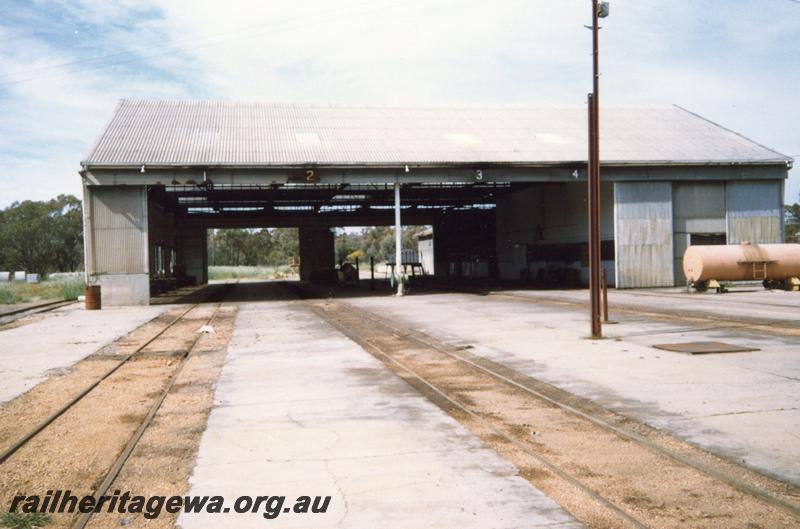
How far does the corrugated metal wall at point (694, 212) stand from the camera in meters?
32.4

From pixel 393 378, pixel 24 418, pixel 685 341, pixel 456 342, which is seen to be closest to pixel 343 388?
pixel 393 378

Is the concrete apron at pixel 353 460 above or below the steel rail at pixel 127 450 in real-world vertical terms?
above

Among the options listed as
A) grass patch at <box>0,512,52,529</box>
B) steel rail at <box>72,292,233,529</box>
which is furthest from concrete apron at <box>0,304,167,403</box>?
grass patch at <box>0,512,52,529</box>

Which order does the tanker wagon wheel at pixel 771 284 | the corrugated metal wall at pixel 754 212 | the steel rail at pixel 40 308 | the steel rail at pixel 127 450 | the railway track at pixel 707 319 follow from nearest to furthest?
the steel rail at pixel 127 450 < the railway track at pixel 707 319 < the steel rail at pixel 40 308 < the tanker wagon wheel at pixel 771 284 < the corrugated metal wall at pixel 754 212

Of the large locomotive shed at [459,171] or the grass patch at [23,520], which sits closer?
the grass patch at [23,520]

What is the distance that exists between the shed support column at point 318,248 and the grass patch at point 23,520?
171ft

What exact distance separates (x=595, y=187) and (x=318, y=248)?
148ft

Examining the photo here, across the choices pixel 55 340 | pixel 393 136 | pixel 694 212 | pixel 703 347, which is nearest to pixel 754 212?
pixel 694 212

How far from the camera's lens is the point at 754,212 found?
108 ft

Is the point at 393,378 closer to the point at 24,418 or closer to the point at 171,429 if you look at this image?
the point at 171,429

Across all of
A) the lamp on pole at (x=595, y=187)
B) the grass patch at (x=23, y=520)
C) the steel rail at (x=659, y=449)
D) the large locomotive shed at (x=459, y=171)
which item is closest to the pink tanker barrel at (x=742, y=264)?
the large locomotive shed at (x=459, y=171)

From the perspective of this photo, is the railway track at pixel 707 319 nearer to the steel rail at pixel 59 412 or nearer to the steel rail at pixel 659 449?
the steel rail at pixel 659 449

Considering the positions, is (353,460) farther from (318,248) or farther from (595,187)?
(318,248)

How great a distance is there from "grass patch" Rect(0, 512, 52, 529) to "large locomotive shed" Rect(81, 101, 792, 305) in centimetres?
2446
